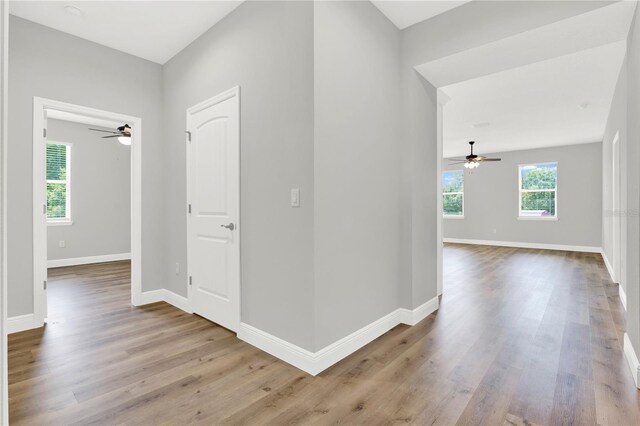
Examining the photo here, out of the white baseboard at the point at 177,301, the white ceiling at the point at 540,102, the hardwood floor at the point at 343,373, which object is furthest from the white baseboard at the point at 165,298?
the white ceiling at the point at 540,102

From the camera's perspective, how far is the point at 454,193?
1026 centimetres

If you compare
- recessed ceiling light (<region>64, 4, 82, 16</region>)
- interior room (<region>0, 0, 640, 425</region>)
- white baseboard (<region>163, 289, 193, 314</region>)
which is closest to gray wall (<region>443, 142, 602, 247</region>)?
interior room (<region>0, 0, 640, 425</region>)

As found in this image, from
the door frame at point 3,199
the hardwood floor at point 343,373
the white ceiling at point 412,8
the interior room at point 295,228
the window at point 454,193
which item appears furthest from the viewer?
the window at point 454,193

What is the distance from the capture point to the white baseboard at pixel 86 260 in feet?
19.3

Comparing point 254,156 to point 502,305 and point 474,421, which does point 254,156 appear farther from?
point 502,305

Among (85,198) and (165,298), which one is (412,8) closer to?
Result: (165,298)

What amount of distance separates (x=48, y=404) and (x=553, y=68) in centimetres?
551

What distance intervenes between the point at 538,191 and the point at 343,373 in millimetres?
8922

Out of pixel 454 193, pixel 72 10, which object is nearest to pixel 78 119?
pixel 72 10

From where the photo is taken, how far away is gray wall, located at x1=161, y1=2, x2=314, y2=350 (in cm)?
222

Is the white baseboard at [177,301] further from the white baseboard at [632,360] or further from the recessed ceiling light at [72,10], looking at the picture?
the white baseboard at [632,360]

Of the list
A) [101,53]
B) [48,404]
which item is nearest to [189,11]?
[101,53]

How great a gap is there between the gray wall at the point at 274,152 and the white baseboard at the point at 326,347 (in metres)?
0.07

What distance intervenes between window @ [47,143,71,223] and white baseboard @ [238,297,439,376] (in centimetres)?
562
